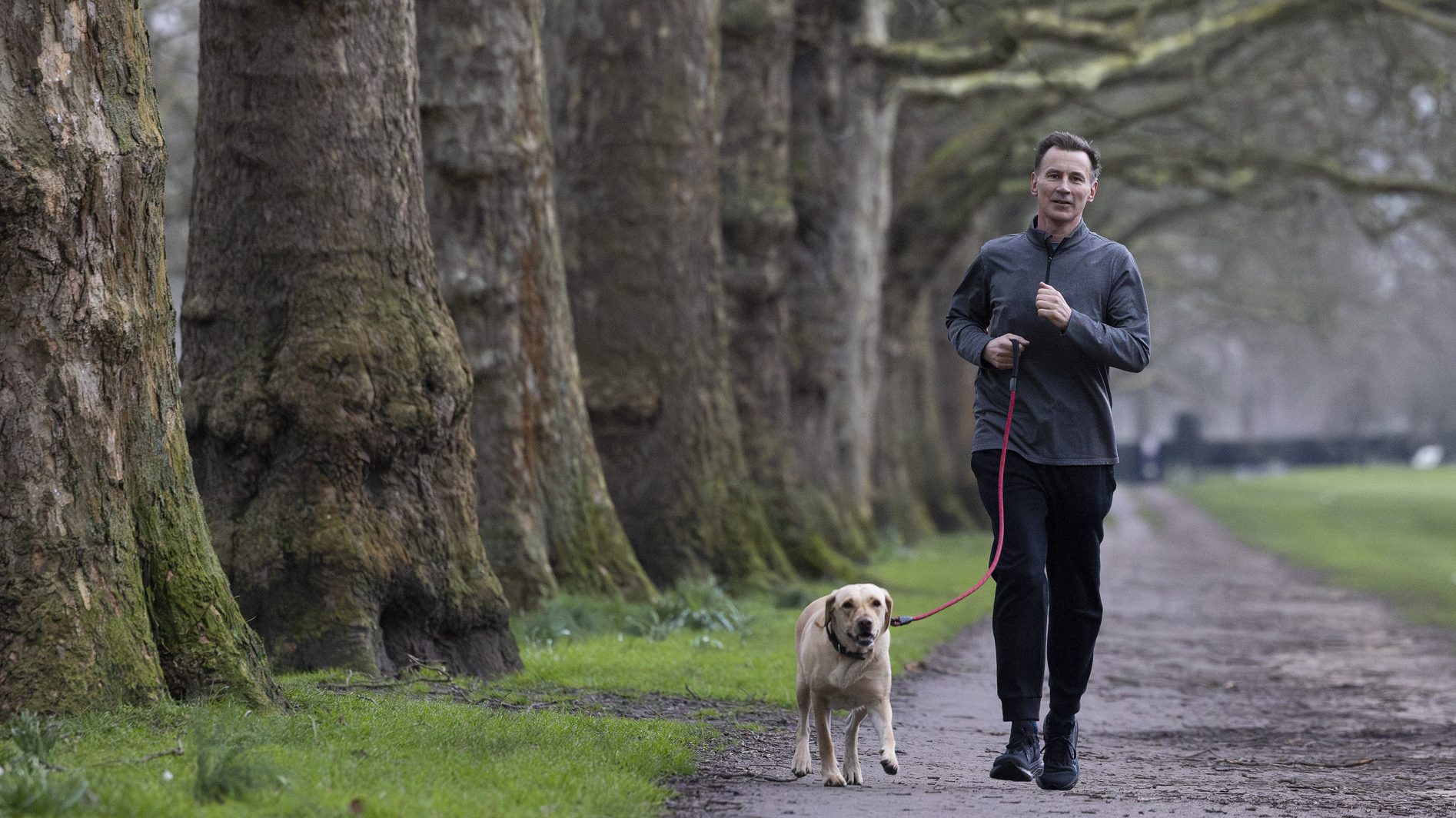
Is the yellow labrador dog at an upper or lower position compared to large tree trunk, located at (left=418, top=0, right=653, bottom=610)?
lower

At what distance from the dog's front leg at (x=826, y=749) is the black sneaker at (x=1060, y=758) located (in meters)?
0.78

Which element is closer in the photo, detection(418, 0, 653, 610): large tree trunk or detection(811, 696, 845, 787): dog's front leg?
detection(811, 696, 845, 787): dog's front leg

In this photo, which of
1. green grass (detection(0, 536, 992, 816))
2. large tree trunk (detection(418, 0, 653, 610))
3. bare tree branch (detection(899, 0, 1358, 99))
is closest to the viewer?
green grass (detection(0, 536, 992, 816))

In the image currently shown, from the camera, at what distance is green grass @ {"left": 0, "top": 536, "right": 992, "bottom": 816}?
207 inches

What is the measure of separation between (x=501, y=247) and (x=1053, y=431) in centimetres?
554

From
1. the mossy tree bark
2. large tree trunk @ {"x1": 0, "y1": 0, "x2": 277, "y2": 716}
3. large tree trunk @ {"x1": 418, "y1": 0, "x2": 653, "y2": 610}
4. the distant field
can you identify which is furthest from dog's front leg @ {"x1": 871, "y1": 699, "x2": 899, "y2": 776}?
the distant field

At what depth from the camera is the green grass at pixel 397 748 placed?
207 inches

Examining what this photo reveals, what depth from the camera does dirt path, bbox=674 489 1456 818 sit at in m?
6.68

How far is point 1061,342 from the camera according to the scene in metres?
7.04

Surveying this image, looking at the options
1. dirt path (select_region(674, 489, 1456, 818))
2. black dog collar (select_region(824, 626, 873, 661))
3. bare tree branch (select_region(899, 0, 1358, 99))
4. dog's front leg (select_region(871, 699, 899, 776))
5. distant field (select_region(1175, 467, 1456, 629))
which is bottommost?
distant field (select_region(1175, 467, 1456, 629))

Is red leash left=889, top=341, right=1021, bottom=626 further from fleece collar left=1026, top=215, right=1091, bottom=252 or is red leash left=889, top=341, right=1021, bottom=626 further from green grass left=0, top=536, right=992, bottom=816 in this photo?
green grass left=0, top=536, right=992, bottom=816

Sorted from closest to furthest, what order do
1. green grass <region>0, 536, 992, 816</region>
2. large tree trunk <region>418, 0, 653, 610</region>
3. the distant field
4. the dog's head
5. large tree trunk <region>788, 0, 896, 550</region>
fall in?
green grass <region>0, 536, 992, 816</region> < the dog's head < large tree trunk <region>418, 0, 653, 610</region> < large tree trunk <region>788, 0, 896, 550</region> < the distant field

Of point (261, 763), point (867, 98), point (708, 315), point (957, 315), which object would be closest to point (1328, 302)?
point (867, 98)

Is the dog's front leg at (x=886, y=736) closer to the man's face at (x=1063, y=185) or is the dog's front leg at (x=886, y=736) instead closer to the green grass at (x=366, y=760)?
the green grass at (x=366, y=760)
